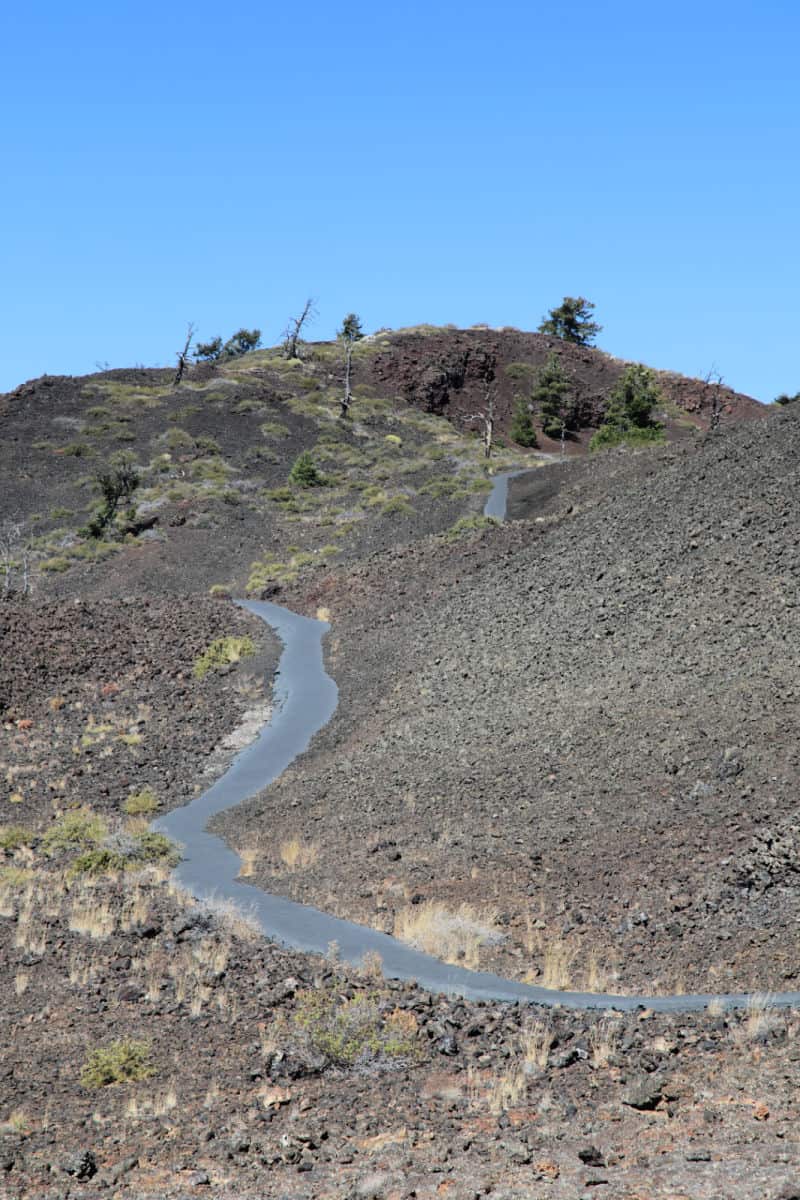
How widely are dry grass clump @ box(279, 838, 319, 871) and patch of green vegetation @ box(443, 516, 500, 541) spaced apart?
25364 millimetres

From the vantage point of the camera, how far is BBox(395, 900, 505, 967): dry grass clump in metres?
16.4

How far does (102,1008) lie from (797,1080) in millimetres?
8456

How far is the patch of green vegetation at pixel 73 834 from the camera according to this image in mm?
22703

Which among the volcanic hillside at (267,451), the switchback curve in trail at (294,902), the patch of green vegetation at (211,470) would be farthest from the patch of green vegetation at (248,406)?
the switchback curve in trail at (294,902)

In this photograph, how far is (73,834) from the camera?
23281 mm

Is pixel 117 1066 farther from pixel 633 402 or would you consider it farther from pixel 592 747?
pixel 633 402

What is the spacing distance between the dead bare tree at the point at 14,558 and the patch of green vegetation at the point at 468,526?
18.9 metres

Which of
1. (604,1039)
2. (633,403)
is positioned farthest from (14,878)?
(633,403)

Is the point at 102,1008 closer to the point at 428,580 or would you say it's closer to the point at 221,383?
the point at 428,580

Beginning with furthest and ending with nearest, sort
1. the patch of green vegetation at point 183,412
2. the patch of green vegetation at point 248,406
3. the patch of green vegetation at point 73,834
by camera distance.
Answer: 1. the patch of green vegetation at point 248,406
2. the patch of green vegetation at point 183,412
3. the patch of green vegetation at point 73,834

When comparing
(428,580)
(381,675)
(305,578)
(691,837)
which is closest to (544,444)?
(305,578)

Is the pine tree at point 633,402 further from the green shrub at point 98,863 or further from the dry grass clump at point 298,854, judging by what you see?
the green shrub at point 98,863

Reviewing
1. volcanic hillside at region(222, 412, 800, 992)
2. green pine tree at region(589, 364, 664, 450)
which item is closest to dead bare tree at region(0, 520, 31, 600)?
volcanic hillside at region(222, 412, 800, 992)

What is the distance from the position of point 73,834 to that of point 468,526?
97.1ft
